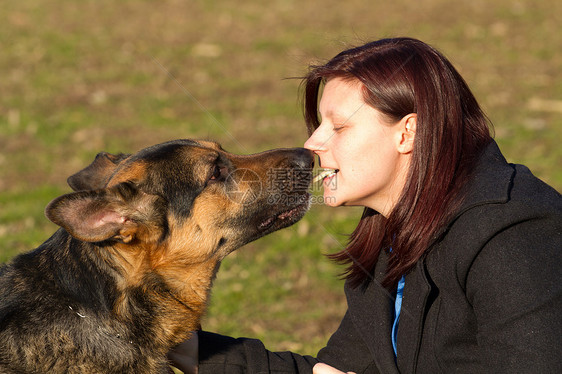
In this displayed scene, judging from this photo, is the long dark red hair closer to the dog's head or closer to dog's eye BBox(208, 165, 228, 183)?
the dog's head

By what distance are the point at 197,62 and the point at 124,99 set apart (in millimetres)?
2715

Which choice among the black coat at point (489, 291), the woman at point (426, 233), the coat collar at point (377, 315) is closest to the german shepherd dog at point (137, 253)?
the woman at point (426, 233)

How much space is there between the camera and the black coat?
9.41ft

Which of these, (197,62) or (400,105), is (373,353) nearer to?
(400,105)

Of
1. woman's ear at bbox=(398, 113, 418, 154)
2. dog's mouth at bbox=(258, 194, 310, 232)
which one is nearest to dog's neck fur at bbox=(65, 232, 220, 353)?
dog's mouth at bbox=(258, 194, 310, 232)

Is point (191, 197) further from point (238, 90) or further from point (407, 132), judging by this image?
point (238, 90)

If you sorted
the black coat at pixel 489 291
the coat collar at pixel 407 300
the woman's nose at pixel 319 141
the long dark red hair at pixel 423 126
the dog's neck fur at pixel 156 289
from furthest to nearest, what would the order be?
the woman's nose at pixel 319 141 → the dog's neck fur at pixel 156 289 → the long dark red hair at pixel 423 126 → the coat collar at pixel 407 300 → the black coat at pixel 489 291

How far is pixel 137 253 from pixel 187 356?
2.73 ft

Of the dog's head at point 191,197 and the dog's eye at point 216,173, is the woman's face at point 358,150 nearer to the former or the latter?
the dog's head at point 191,197

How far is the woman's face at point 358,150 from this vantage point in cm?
356

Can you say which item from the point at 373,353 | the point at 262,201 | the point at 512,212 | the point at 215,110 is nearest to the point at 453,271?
the point at 512,212

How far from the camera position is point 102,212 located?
345 centimetres

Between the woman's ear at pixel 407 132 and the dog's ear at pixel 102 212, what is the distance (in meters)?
1.51

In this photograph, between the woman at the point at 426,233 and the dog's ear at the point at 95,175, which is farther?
the dog's ear at the point at 95,175
